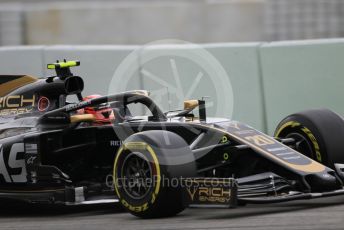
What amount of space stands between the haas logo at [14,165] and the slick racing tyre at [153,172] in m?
1.39

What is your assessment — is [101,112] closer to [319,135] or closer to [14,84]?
[14,84]

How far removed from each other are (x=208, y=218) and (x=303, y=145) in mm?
1741

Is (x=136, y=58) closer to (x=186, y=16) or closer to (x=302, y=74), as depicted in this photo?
(x=302, y=74)

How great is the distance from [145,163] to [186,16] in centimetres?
963

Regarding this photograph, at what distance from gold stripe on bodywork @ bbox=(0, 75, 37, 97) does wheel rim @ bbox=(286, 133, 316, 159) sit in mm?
3026

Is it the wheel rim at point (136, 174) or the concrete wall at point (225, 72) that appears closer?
the wheel rim at point (136, 174)

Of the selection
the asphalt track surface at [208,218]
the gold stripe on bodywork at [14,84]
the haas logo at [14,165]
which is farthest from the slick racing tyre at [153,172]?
the gold stripe on bodywork at [14,84]

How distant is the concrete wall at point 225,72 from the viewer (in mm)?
11891

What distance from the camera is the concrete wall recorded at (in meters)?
11.9

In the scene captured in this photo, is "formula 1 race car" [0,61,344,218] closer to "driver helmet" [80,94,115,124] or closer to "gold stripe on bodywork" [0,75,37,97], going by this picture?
"driver helmet" [80,94,115,124]

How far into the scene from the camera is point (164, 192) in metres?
7.43

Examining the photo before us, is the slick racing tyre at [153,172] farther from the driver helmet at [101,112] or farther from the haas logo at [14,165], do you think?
the haas logo at [14,165]

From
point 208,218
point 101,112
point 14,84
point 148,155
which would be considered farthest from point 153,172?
point 14,84

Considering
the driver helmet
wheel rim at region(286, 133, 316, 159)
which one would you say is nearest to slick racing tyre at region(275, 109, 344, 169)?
wheel rim at region(286, 133, 316, 159)
